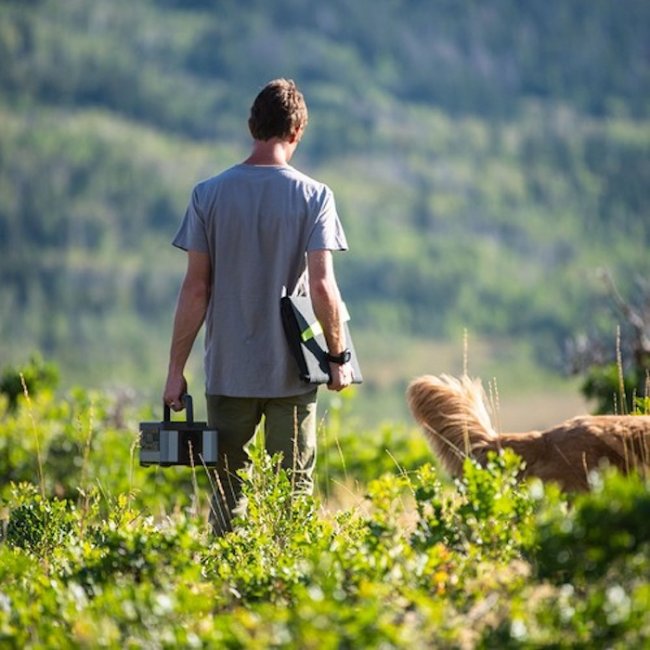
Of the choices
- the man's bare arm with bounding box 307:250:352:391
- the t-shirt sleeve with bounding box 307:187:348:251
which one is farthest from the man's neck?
the man's bare arm with bounding box 307:250:352:391

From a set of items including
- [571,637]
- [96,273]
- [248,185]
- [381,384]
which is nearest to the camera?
[571,637]

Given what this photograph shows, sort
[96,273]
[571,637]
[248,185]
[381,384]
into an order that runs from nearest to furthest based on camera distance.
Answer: [571,637]
[248,185]
[381,384]
[96,273]

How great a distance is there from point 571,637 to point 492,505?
39.8 inches

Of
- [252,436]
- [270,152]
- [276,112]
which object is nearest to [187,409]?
[252,436]

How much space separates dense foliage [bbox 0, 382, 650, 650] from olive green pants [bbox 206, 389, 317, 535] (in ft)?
0.38

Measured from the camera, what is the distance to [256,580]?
5.36 m

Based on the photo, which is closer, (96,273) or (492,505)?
(492,505)

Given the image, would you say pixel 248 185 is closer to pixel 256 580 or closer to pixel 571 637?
pixel 256 580

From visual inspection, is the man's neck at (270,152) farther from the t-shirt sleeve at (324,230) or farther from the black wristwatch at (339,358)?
the black wristwatch at (339,358)

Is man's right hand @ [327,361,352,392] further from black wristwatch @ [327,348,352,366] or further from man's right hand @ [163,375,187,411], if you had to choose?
man's right hand @ [163,375,187,411]

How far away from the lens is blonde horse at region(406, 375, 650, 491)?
6168 mm

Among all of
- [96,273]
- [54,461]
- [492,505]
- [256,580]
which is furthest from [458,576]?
[96,273]

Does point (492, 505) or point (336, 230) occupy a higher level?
point (336, 230)

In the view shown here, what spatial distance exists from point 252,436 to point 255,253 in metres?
0.81
